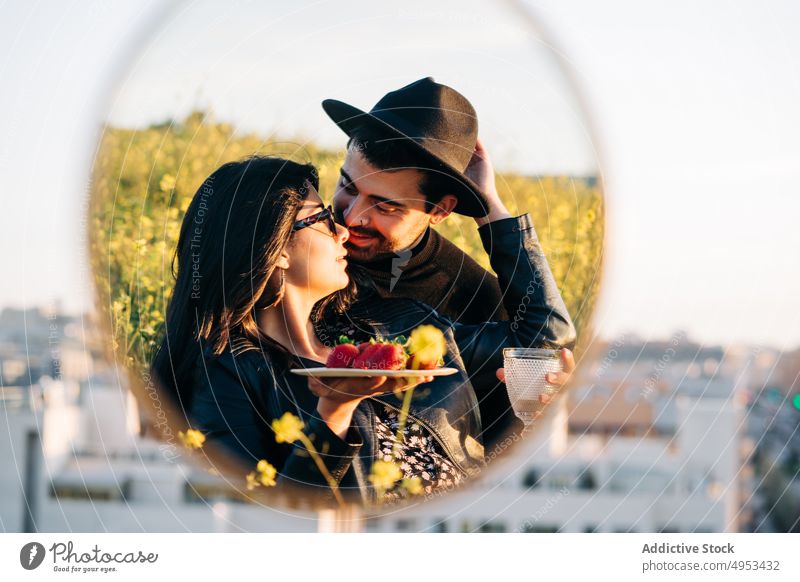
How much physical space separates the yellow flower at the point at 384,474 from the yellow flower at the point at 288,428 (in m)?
0.24

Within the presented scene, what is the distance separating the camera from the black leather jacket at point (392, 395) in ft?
8.73

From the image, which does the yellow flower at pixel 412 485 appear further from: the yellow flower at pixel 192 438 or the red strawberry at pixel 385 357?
the yellow flower at pixel 192 438

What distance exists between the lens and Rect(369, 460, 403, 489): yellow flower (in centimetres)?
276

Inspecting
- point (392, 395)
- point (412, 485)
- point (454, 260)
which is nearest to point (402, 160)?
point (454, 260)

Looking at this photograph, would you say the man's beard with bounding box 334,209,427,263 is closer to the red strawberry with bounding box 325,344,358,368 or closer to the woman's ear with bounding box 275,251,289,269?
the woman's ear with bounding box 275,251,289,269

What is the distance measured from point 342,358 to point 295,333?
0.58ft

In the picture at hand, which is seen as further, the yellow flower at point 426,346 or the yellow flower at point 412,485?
the yellow flower at point 412,485

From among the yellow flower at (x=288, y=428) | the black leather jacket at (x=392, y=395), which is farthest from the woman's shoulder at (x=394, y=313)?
the yellow flower at (x=288, y=428)

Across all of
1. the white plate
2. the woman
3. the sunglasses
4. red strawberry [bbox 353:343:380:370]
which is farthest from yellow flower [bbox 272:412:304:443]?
the sunglasses

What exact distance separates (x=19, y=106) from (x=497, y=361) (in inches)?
63.6
